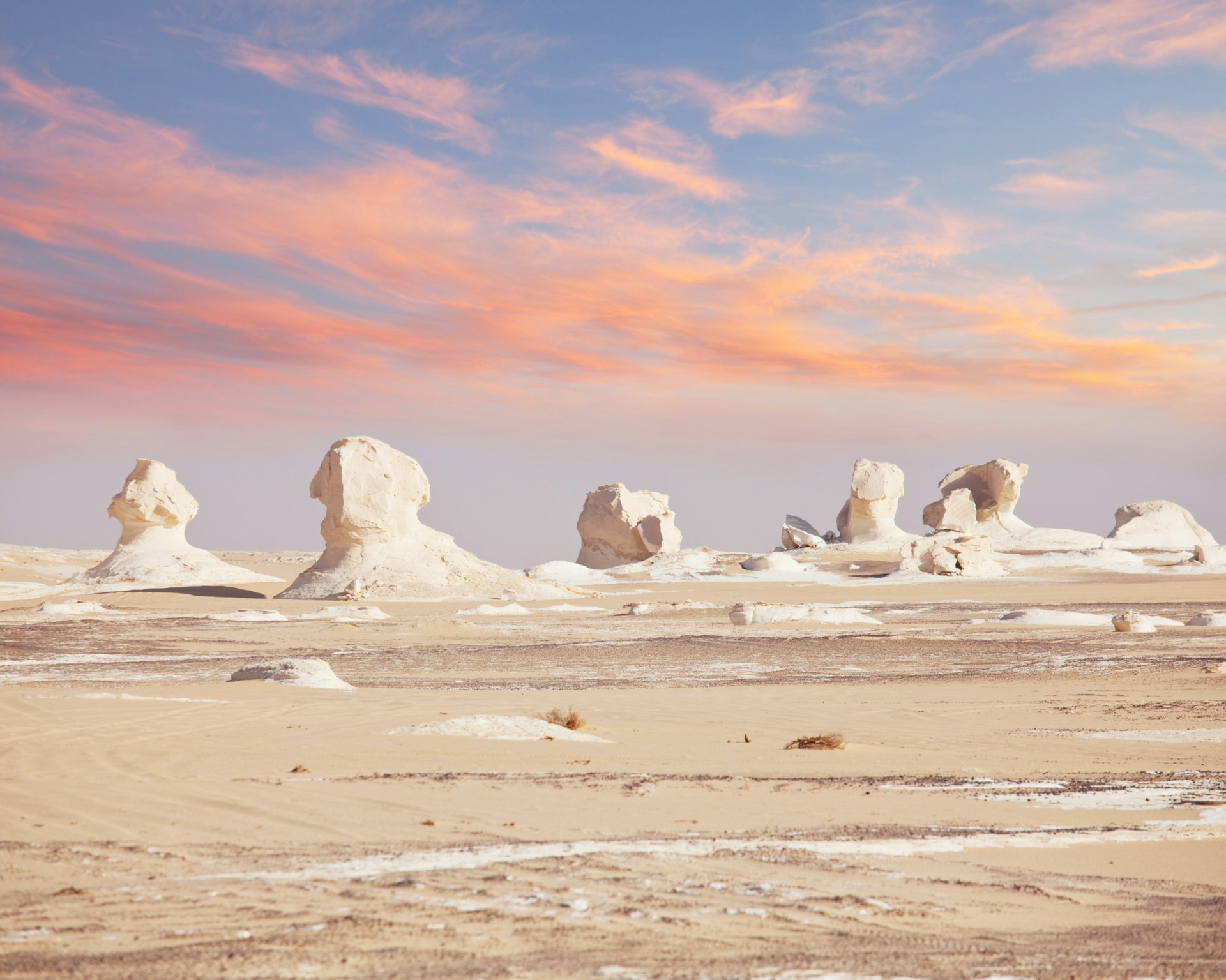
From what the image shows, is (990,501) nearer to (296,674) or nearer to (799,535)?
(799,535)

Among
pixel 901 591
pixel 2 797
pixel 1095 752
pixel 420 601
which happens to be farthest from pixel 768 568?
pixel 2 797

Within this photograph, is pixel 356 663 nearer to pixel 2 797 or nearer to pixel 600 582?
pixel 2 797

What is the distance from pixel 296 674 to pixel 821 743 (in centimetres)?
595

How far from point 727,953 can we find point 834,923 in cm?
51

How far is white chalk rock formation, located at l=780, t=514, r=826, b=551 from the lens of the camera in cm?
5881

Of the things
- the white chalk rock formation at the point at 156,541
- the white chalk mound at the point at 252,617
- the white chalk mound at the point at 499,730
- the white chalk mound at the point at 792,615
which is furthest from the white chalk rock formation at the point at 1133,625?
the white chalk rock formation at the point at 156,541

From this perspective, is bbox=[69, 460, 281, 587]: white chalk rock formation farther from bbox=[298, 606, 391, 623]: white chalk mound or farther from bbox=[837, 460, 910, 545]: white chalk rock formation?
bbox=[837, 460, 910, 545]: white chalk rock formation

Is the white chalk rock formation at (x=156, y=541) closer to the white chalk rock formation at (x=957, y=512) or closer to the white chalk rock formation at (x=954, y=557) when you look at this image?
the white chalk rock formation at (x=954, y=557)

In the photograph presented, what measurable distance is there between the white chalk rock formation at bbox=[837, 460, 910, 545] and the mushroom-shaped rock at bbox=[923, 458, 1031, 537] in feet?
9.04

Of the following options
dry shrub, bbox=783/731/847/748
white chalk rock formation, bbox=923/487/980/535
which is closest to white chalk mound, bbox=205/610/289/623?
dry shrub, bbox=783/731/847/748

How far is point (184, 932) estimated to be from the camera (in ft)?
11.5

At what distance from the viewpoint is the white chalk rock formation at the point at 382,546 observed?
32.8 meters

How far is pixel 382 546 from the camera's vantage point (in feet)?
111

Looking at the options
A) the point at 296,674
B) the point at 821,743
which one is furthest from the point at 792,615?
the point at 821,743
